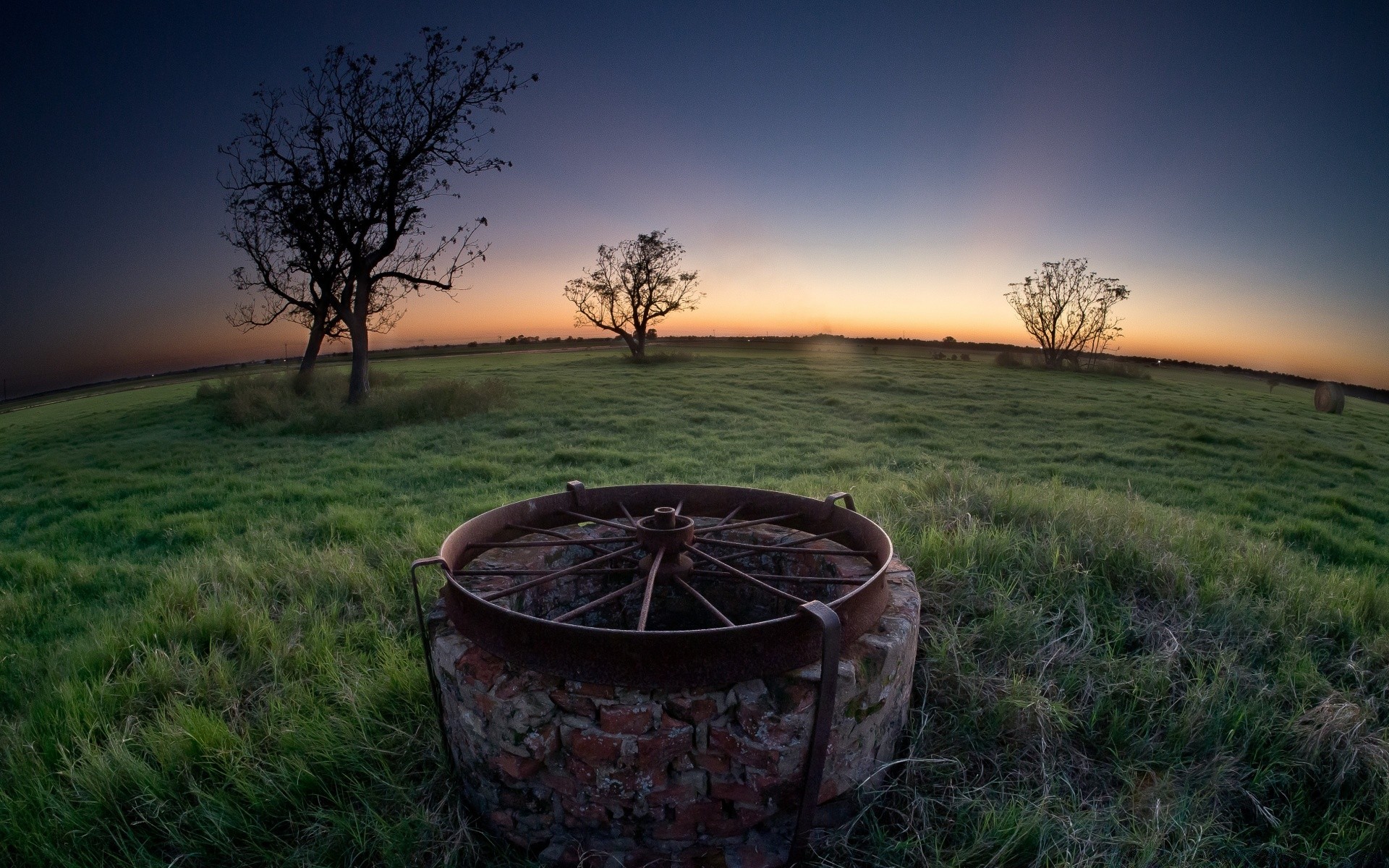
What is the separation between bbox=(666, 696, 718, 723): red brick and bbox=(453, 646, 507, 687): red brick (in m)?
0.63

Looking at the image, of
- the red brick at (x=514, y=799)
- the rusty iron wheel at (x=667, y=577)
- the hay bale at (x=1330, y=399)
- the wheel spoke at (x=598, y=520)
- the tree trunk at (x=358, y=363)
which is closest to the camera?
the rusty iron wheel at (x=667, y=577)

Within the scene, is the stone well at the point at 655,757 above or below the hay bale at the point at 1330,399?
below

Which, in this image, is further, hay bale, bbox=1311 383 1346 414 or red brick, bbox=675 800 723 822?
hay bale, bbox=1311 383 1346 414

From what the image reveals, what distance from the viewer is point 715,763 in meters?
2.00

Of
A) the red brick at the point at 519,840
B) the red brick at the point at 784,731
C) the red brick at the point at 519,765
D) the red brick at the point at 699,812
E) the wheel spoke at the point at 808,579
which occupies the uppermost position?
the wheel spoke at the point at 808,579

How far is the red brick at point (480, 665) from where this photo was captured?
6.93 feet

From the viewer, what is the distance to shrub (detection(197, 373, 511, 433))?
13625mm

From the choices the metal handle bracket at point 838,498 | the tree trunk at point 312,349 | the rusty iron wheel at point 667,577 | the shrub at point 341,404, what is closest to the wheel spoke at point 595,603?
the rusty iron wheel at point 667,577

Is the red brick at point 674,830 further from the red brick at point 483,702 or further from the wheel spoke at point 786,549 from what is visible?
the wheel spoke at point 786,549

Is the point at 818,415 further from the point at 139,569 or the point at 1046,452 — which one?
the point at 139,569

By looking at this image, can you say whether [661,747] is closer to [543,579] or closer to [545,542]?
[543,579]

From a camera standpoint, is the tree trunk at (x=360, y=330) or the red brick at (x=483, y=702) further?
the tree trunk at (x=360, y=330)

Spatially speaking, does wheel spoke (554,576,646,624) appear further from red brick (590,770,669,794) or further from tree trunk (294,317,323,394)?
tree trunk (294,317,323,394)

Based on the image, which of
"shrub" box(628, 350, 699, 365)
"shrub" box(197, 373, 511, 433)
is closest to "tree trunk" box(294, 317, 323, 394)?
"shrub" box(197, 373, 511, 433)
